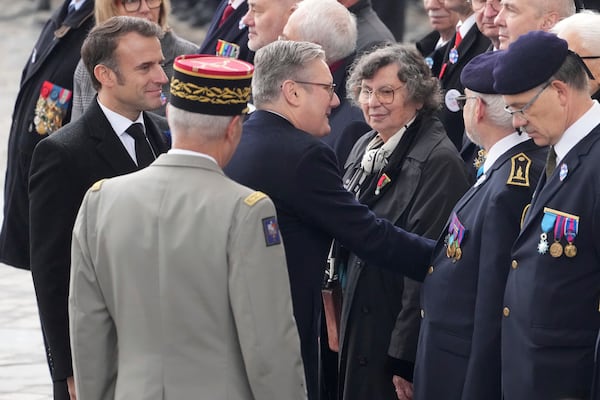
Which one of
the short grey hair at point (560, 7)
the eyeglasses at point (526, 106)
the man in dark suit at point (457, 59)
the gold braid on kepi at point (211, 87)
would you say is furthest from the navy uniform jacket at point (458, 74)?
the gold braid on kepi at point (211, 87)

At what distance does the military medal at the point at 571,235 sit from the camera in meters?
3.91

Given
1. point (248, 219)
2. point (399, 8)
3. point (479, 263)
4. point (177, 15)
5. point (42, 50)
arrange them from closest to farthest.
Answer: point (248, 219), point (479, 263), point (42, 50), point (399, 8), point (177, 15)

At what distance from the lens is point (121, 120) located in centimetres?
487

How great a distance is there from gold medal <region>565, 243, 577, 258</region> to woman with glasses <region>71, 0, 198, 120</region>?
9.12 feet

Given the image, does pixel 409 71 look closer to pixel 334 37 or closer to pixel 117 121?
pixel 334 37

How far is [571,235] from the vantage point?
154 inches

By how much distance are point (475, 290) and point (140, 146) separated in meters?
1.35

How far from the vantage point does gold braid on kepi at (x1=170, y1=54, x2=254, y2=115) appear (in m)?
3.78

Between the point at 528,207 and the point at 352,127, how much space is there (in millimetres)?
1561

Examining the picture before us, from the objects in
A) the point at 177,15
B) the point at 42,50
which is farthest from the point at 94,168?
the point at 177,15

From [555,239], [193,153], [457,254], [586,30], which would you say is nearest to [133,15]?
[457,254]

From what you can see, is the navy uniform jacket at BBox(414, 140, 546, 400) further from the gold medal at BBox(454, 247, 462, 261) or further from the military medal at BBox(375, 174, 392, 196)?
the military medal at BBox(375, 174, 392, 196)

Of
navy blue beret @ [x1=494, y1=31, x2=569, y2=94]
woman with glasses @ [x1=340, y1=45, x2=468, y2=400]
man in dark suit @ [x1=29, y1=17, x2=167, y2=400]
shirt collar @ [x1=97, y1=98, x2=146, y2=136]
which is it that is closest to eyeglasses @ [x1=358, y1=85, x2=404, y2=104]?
woman with glasses @ [x1=340, y1=45, x2=468, y2=400]

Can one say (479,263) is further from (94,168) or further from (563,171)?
(94,168)
